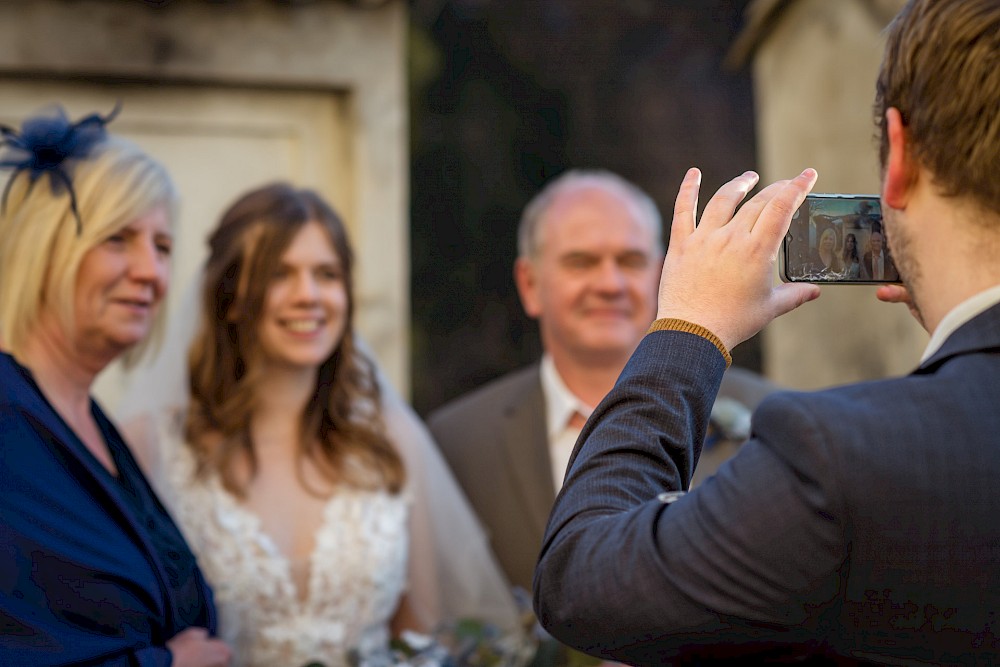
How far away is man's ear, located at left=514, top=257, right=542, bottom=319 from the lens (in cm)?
443

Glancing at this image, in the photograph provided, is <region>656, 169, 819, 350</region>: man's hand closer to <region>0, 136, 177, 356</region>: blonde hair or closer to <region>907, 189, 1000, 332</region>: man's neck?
<region>907, 189, 1000, 332</region>: man's neck

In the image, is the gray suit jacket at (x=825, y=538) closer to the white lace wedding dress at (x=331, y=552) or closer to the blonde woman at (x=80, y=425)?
the blonde woman at (x=80, y=425)

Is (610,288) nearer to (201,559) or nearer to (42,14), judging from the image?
(201,559)

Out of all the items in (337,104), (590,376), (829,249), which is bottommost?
(590,376)

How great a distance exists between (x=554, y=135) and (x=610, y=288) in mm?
10208

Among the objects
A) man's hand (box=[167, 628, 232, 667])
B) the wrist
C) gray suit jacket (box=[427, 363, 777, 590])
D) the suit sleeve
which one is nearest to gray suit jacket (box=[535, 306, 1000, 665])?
the suit sleeve

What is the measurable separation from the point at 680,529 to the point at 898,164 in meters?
0.53

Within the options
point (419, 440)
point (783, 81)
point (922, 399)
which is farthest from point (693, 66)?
point (922, 399)

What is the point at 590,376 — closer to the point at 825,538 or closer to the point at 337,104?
the point at 337,104

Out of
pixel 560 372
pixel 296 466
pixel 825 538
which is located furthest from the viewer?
pixel 560 372

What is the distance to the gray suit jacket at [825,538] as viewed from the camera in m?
A: 1.31

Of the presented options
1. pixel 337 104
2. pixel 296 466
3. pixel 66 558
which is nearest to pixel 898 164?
pixel 66 558

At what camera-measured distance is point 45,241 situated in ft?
9.36

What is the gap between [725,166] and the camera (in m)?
14.3
